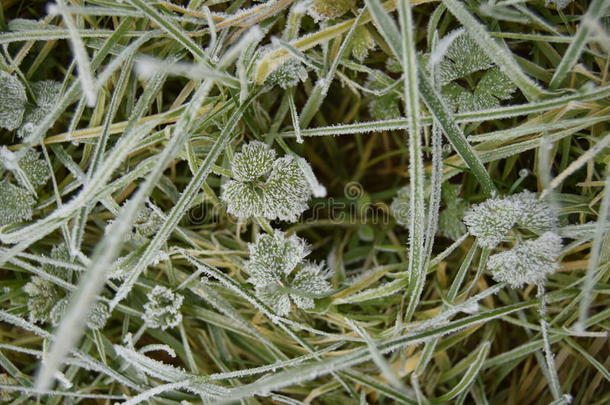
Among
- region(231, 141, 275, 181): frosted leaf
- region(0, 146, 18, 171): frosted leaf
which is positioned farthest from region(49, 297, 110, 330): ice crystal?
region(231, 141, 275, 181): frosted leaf

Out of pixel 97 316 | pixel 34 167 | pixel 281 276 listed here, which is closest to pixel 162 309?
pixel 97 316

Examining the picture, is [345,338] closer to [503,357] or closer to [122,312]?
[503,357]

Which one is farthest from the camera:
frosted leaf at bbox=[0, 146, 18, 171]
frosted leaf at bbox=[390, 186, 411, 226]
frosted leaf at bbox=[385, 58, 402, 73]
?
frosted leaf at bbox=[390, 186, 411, 226]

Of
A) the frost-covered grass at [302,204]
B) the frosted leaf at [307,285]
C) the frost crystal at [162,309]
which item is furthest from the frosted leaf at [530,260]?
the frost crystal at [162,309]

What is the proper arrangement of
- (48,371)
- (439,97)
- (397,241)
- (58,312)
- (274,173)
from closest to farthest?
(48,371) → (439,97) → (274,173) → (58,312) → (397,241)

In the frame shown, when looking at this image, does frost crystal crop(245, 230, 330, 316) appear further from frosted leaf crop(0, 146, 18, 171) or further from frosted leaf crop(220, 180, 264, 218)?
frosted leaf crop(0, 146, 18, 171)

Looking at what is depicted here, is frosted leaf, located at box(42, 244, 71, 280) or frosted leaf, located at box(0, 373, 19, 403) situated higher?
frosted leaf, located at box(42, 244, 71, 280)

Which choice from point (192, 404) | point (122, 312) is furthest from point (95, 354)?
point (192, 404)
